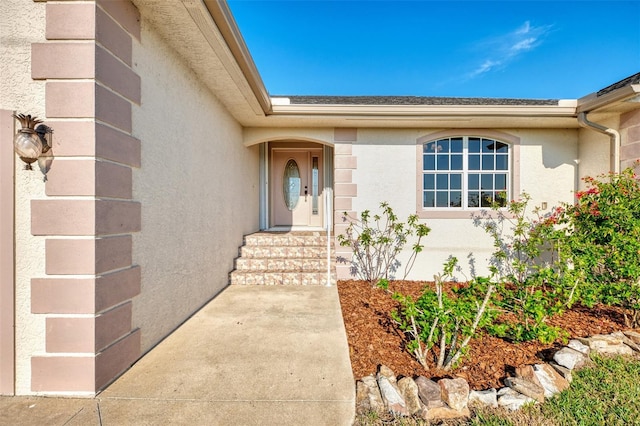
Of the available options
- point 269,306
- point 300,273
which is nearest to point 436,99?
point 300,273

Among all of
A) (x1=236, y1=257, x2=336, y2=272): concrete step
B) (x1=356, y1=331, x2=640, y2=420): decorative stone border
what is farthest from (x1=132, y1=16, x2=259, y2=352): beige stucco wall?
(x1=356, y1=331, x2=640, y2=420): decorative stone border

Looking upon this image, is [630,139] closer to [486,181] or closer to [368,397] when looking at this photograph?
[486,181]

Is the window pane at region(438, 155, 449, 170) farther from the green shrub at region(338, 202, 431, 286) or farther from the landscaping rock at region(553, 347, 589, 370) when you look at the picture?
the landscaping rock at region(553, 347, 589, 370)

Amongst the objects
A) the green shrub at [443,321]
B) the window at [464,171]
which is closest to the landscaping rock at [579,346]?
the green shrub at [443,321]

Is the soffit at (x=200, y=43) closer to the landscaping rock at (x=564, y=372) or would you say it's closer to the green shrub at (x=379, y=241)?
the green shrub at (x=379, y=241)

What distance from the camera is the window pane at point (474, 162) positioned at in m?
5.43

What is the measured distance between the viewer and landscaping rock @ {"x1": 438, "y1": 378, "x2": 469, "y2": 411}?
1879mm

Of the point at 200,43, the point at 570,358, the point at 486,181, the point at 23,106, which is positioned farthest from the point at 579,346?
the point at 23,106

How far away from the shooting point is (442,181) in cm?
545

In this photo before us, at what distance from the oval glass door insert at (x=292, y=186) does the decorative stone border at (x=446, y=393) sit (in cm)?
562

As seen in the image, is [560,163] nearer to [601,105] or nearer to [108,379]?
[601,105]

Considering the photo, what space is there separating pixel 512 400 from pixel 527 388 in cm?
19

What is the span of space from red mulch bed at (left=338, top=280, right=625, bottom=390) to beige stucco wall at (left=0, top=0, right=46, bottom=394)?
2581 mm

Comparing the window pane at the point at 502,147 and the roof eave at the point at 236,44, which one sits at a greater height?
the roof eave at the point at 236,44
